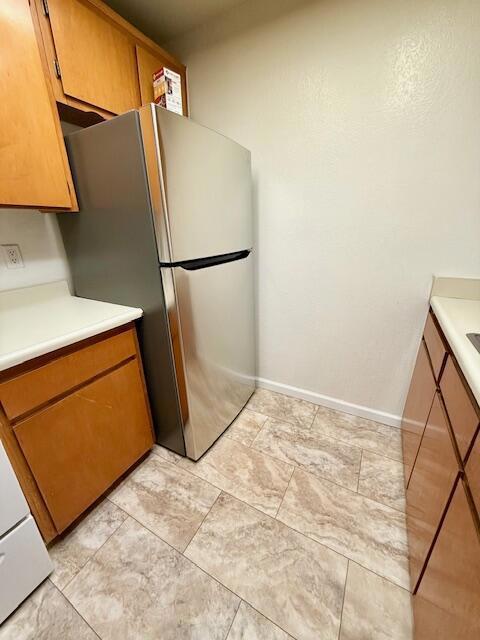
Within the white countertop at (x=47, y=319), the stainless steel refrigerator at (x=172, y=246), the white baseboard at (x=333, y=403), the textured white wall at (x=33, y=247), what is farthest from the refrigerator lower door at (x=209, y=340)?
the textured white wall at (x=33, y=247)

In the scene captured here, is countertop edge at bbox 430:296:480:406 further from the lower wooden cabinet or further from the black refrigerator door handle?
the lower wooden cabinet

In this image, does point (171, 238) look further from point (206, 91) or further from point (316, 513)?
point (316, 513)

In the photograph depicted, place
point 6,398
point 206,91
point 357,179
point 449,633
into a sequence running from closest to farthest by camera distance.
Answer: point 449,633 < point 6,398 < point 357,179 < point 206,91

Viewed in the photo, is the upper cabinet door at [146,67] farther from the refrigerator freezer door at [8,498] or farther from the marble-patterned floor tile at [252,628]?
the marble-patterned floor tile at [252,628]

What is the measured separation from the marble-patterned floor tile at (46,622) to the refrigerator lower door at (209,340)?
2.19 ft

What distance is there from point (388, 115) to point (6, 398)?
1.86m

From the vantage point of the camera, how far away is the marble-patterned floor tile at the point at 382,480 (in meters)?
1.22

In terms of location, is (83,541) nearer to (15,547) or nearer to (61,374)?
(15,547)

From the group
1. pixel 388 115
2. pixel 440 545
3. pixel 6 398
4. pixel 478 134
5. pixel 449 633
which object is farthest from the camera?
pixel 388 115

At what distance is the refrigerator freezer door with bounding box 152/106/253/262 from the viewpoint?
97 centimetres

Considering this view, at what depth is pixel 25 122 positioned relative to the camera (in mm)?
951

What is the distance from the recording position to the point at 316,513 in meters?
1.17

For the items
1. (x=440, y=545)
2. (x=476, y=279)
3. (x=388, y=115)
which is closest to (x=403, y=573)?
(x=440, y=545)

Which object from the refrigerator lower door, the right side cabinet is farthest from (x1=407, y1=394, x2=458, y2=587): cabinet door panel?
the refrigerator lower door
